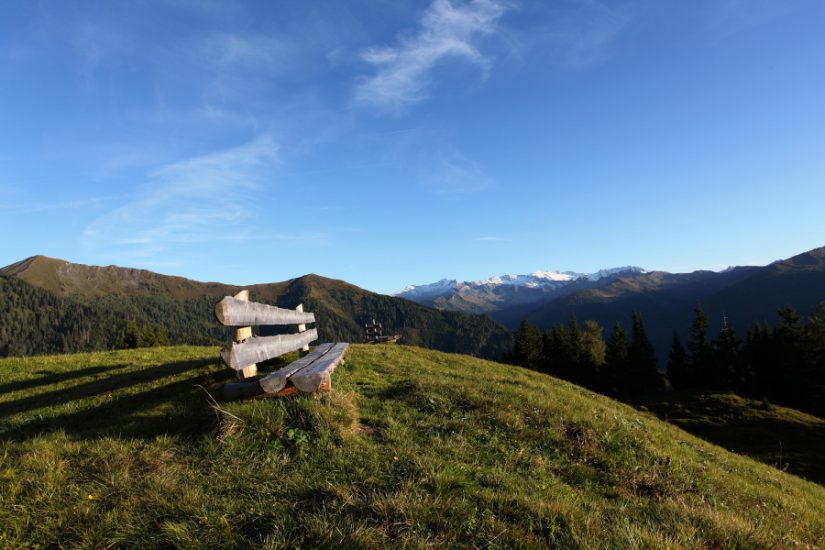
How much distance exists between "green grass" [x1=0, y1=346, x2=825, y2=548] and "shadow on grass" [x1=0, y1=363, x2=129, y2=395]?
3467 millimetres

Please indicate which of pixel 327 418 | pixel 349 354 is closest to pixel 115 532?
pixel 327 418

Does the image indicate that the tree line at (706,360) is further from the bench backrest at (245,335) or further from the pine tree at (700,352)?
the bench backrest at (245,335)

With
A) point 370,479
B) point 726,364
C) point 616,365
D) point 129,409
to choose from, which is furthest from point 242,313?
point 726,364

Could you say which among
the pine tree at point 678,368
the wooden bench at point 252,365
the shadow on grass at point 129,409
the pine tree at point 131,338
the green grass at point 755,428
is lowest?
the pine tree at point 678,368

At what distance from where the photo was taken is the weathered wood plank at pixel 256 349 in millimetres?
7074

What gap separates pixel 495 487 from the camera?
523 cm

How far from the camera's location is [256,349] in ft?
27.8

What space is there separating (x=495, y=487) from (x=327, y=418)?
271 cm

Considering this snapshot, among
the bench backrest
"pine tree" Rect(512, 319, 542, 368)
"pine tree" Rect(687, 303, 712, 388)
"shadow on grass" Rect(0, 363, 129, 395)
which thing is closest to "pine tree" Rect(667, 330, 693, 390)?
"pine tree" Rect(687, 303, 712, 388)

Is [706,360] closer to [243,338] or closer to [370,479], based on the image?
[243,338]

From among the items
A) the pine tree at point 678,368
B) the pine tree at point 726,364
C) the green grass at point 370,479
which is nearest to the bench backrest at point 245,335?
the green grass at point 370,479

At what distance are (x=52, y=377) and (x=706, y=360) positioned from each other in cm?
8600

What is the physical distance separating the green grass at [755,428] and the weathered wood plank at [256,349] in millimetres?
28523

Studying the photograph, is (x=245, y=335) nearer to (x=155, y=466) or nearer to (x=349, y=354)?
(x=155, y=466)
